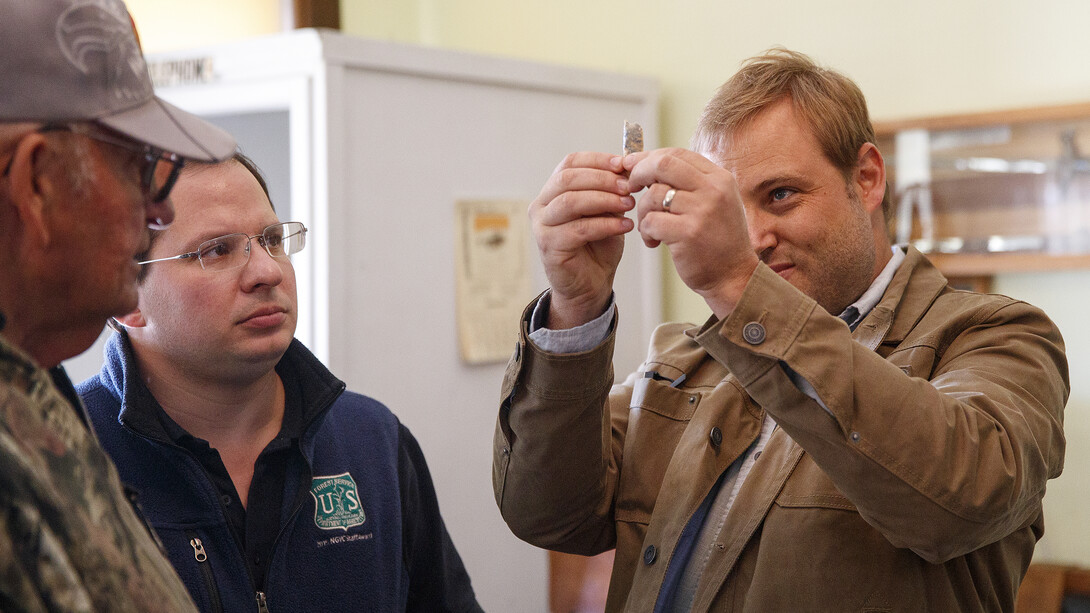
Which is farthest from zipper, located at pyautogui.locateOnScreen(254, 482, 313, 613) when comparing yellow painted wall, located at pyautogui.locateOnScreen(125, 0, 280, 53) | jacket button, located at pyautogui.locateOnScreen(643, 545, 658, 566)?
yellow painted wall, located at pyautogui.locateOnScreen(125, 0, 280, 53)

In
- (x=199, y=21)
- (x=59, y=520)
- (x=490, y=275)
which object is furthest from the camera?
(x=199, y=21)

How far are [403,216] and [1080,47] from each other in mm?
1510

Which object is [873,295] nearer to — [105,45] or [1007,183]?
Answer: [105,45]

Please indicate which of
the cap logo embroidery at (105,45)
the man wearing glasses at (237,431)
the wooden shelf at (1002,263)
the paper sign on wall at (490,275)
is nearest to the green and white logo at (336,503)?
the man wearing glasses at (237,431)

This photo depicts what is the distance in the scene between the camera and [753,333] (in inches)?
A: 36.7

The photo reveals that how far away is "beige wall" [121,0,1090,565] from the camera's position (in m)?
2.09

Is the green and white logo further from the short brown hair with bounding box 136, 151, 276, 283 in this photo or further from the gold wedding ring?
the gold wedding ring

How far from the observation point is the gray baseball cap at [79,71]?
634 millimetres

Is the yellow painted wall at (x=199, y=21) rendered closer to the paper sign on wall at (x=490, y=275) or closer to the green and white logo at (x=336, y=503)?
the paper sign on wall at (x=490, y=275)

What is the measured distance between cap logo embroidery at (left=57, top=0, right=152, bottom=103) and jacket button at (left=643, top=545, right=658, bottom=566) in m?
0.78

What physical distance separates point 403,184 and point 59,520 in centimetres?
165

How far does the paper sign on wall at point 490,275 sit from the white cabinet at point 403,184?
3cm

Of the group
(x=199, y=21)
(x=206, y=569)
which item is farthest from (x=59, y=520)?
(x=199, y=21)

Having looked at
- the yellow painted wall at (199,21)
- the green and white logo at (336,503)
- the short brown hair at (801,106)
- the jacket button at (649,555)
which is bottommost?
the jacket button at (649,555)
